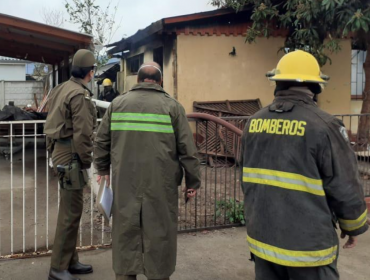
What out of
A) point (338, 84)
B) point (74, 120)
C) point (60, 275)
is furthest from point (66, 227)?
point (338, 84)

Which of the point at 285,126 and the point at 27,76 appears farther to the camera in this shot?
the point at 27,76

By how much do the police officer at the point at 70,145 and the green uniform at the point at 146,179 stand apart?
49 cm

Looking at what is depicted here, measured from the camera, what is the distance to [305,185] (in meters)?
2.11

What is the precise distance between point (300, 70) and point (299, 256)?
3.35ft

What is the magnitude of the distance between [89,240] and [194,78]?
20.2ft

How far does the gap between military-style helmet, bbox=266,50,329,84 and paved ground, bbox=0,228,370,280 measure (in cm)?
221

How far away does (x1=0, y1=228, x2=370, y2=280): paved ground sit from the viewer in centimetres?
372

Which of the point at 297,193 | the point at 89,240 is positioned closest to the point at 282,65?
the point at 297,193

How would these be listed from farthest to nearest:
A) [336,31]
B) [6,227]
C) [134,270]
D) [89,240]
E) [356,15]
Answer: [336,31]
[356,15]
[6,227]
[89,240]
[134,270]

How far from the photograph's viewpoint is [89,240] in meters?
4.59

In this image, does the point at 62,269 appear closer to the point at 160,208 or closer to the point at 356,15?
the point at 160,208

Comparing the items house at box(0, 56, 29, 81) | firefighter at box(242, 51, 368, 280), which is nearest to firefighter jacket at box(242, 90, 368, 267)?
firefighter at box(242, 51, 368, 280)

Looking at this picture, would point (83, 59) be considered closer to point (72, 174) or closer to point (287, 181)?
point (72, 174)

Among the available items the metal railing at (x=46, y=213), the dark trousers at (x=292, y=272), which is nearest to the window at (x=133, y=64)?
the metal railing at (x=46, y=213)
